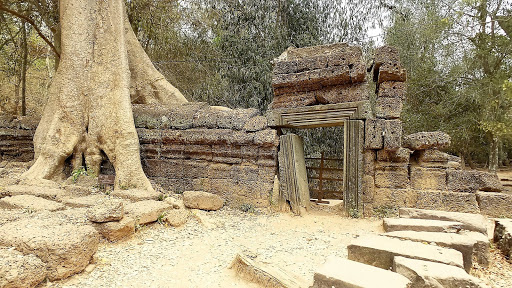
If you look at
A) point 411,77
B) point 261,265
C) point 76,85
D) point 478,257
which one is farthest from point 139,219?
point 411,77

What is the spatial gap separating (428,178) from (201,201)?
10.6 feet

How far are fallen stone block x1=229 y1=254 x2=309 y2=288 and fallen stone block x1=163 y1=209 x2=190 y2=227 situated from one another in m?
1.28

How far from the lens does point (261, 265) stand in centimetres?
263

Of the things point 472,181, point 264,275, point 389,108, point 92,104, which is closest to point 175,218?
point 264,275

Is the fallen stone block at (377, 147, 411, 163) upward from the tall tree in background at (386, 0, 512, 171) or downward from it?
downward

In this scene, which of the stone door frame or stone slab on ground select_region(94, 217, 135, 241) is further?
the stone door frame

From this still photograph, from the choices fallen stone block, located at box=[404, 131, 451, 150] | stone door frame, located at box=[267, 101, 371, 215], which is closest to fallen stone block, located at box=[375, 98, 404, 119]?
stone door frame, located at box=[267, 101, 371, 215]

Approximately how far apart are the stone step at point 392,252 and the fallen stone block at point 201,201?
2447 millimetres

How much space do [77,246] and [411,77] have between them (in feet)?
34.5

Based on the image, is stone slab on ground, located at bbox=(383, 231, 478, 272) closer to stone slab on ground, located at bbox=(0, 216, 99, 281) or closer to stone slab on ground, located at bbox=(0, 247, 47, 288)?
stone slab on ground, located at bbox=(0, 216, 99, 281)

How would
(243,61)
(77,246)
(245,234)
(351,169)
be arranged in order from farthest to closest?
(243,61), (351,169), (245,234), (77,246)

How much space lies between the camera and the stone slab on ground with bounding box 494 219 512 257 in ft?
9.59

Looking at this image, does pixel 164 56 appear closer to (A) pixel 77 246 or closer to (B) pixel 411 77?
(B) pixel 411 77

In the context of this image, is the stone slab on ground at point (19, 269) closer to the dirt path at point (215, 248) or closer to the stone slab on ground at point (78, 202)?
the dirt path at point (215, 248)
